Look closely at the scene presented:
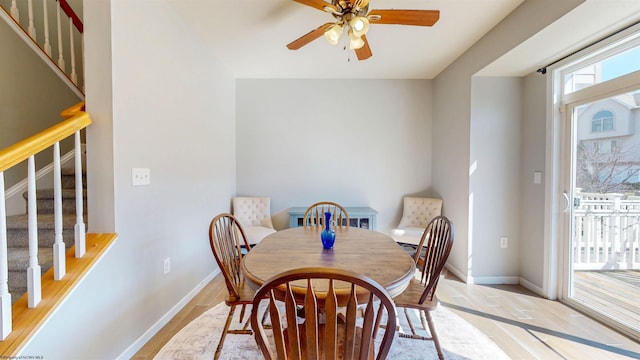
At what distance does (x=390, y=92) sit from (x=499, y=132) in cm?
152

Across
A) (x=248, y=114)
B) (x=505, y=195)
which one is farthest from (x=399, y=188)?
(x=248, y=114)

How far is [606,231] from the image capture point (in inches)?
83.3

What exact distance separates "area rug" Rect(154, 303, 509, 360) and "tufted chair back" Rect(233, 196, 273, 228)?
1.54m

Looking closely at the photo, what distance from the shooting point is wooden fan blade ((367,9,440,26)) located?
5.30ft

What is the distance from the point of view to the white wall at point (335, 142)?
369cm

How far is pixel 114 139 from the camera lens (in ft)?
5.17

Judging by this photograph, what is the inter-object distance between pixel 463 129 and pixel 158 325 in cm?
348

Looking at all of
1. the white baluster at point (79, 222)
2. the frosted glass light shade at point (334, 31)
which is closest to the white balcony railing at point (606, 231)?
the frosted glass light shade at point (334, 31)

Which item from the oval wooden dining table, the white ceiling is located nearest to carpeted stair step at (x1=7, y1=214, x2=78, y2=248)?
the oval wooden dining table

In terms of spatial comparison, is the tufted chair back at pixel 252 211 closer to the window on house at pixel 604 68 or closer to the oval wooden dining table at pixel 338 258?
the oval wooden dining table at pixel 338 258

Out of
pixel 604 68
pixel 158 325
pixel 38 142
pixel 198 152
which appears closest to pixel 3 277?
pixel 38 142

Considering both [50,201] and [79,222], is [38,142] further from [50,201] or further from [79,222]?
[50,201]

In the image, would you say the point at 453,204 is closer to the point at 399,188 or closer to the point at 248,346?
the point at 399,188

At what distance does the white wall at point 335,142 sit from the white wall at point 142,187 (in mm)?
1093
